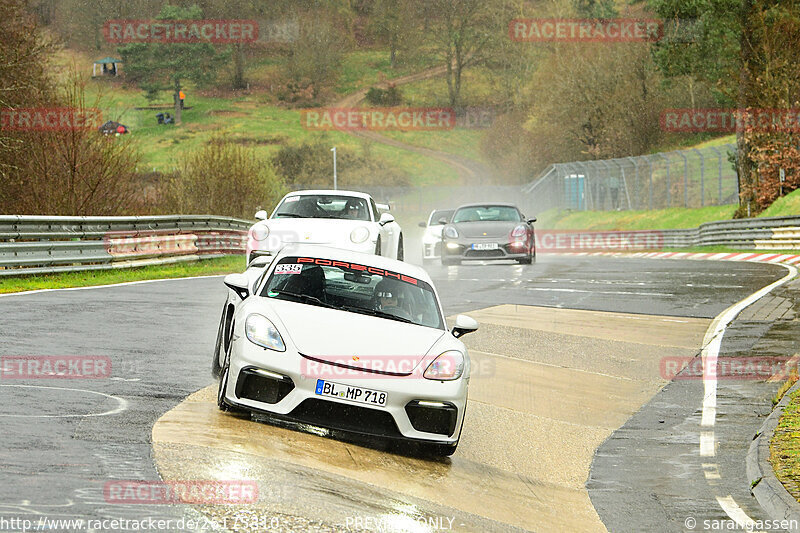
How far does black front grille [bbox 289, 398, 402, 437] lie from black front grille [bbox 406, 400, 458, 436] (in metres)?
0.16

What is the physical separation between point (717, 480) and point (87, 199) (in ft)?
71.5

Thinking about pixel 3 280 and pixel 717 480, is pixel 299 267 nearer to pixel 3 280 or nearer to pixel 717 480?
pixel 717 480

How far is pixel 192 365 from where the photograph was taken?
10.5 meters

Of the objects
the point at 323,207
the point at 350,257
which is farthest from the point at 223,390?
the point at 323,207

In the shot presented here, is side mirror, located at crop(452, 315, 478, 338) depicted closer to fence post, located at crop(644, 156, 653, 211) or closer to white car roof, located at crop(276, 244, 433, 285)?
white car roof, located at crop(276, 244, 433, 285)

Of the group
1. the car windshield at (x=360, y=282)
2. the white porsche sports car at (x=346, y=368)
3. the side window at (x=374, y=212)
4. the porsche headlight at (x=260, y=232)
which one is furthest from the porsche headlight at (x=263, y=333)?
the side window at (x=374, y=212)

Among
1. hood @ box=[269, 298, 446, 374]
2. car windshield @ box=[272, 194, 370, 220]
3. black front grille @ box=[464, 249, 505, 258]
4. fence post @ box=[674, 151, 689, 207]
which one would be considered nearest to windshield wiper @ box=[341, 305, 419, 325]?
hood @ box=[269, 298, 446, 374]

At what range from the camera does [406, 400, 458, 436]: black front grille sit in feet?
24.2

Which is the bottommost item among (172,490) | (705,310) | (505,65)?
(705,310)

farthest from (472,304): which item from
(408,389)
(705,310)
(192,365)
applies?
(408,389)

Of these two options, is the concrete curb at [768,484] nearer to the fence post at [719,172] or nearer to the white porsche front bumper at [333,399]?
the white porsche front bumper at [333,399]

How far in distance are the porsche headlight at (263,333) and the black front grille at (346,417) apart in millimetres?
444

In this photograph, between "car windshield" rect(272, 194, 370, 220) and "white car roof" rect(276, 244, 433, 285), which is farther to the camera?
"car windshield" rect(272, 194, 370, 220)

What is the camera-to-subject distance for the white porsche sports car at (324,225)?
1539cm
